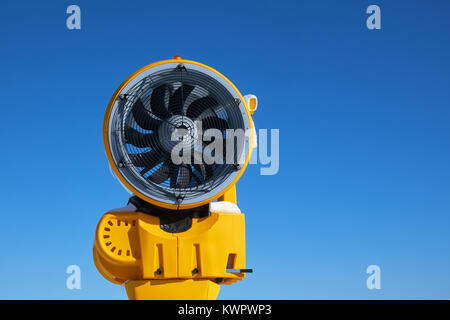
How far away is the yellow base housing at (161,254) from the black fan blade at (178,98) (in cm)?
140

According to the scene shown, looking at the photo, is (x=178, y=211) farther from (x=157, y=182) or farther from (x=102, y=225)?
(x=102, y=225)

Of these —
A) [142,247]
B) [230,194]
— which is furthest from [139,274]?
[230,194]

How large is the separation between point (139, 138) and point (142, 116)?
28 cm

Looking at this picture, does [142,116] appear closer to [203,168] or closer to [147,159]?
[147,159]

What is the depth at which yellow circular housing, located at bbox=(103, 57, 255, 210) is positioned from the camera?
693cm

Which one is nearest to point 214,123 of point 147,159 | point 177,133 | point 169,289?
point 177,133

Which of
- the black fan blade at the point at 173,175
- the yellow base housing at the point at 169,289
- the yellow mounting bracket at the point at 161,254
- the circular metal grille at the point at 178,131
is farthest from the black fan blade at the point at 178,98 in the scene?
the yellow base housing at the point at 169,289

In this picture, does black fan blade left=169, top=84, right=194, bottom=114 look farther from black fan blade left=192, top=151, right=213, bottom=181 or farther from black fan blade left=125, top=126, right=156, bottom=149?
black fan blade left=192, top=151, right=213, bottom=181

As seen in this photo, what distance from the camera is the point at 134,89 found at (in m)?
7.03

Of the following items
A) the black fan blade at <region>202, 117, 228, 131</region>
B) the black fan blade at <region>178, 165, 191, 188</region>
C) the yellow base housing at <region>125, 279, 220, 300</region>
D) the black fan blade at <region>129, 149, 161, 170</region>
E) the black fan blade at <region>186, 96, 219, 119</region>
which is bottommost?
the yellow base housing at <region>125, 279, 220, 300</region>

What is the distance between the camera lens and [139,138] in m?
7.05

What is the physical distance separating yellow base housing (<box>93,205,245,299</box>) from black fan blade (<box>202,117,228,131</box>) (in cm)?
112

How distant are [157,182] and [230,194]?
1097 mm

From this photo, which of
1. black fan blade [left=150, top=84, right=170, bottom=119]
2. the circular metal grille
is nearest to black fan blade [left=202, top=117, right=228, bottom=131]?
the circular metal grille
